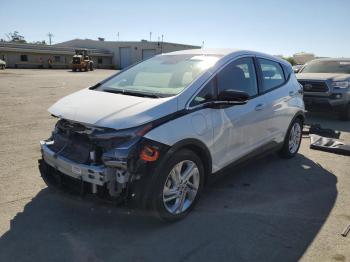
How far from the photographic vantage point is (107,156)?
319cm

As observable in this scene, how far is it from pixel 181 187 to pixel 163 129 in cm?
72

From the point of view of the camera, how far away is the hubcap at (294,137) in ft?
20.0

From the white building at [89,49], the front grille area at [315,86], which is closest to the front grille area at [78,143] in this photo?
the front grille area at [315,86]

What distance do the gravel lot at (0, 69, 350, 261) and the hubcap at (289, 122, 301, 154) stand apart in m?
0.90

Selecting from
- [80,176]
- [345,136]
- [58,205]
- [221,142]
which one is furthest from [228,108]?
[345,136]

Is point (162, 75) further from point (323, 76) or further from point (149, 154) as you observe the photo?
point (323, 76)

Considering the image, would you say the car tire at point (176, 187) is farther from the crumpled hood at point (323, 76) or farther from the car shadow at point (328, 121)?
the crumpled hood at point (323, 76)

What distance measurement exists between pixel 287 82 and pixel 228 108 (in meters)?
2.10

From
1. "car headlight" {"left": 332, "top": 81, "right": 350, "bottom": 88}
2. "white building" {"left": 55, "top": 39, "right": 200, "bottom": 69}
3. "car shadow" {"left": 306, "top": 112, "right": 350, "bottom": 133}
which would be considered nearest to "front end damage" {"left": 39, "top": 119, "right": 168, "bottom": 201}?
"car shadow" {"left": 306, "top": 112, "right": 350, "bottom": 133}

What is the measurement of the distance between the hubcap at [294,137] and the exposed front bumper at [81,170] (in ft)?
12.6

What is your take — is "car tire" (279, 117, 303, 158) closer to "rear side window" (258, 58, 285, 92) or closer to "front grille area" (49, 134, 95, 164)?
"rear side window" (258, 58, 285, 92)

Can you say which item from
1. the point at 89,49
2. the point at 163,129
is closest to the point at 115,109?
the point at 163,129

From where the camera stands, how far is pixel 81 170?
10.9 ft

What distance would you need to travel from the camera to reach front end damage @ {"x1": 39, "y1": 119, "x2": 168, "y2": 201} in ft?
10.4
